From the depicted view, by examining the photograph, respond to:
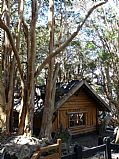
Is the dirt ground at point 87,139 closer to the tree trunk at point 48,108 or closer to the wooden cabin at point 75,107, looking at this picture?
the wooden cabin at point 75,107

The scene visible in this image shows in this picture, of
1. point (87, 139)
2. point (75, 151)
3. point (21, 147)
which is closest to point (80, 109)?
point (87, 139)

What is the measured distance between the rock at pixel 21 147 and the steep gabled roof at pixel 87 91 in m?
4.31

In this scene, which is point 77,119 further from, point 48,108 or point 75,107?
point 48,108

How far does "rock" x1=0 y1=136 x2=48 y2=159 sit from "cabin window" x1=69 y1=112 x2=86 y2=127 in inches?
265

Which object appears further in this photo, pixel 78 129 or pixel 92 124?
pixel 92 124

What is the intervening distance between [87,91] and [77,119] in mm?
1811

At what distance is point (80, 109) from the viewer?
1686 centimetres

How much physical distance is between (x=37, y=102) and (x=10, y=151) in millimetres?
6297

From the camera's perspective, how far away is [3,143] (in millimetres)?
9656

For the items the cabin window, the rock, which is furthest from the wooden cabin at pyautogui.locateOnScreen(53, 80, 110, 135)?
the rock

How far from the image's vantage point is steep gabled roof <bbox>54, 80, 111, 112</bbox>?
45.7 feet

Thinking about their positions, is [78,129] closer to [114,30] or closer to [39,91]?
[39,91]

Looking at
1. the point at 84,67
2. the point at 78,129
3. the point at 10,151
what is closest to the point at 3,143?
the point at 10,151

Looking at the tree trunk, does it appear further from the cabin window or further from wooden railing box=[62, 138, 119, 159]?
the cabin window
